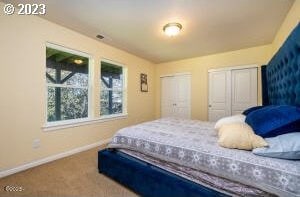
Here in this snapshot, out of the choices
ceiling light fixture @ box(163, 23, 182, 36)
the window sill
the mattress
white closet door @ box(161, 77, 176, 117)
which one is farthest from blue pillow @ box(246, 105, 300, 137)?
white closet door @ box(161, 77, 176, 117)

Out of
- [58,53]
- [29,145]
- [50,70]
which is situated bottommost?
[29,145]

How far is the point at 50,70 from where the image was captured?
2.86 metres

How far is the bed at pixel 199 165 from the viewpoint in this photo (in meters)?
1.14

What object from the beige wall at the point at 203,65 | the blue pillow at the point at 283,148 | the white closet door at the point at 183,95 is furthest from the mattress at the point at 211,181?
the white closet door at the point at 183,95

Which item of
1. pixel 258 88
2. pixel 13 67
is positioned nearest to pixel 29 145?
pixel 13 67

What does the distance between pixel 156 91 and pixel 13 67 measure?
385cm

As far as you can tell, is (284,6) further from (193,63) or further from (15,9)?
(15,9)

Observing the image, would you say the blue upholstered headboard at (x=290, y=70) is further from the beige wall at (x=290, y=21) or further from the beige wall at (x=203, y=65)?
the beige wall at (x=203, y=65)

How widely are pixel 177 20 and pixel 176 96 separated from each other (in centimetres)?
278

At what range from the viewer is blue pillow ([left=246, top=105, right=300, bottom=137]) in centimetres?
135

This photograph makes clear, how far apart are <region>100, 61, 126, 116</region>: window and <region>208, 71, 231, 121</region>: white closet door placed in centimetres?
234

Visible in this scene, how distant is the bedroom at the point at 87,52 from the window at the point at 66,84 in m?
0.04

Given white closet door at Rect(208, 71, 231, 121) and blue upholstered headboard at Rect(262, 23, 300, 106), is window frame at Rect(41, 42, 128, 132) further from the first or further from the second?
blue upholstered headboard at Rect(262, 23, 300, 106)

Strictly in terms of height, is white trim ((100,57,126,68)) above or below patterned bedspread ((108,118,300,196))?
above
